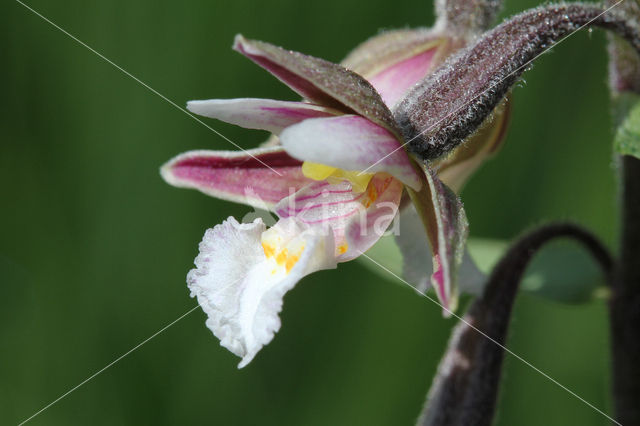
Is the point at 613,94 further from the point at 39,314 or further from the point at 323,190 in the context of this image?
the point at 39,314

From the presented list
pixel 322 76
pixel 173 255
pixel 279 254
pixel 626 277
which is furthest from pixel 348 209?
pixel 173 255

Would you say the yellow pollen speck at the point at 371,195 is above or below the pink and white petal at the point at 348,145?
below

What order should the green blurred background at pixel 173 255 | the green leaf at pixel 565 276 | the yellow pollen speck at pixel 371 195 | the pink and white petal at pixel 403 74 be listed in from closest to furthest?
the yellow pollen speck at pixel 371 195 → the pink and white petal at pixel 403 74 → the green leaf at pixel 565 276 → the green blurred background at pixel 173 255

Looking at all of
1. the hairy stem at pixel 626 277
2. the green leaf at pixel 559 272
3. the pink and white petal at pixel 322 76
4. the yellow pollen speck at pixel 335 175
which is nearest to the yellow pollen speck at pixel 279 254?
the yellow pollen speck at pixel 335 175

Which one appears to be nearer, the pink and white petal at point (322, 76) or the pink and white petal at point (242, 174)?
the pink and white petal at point (322, 76)

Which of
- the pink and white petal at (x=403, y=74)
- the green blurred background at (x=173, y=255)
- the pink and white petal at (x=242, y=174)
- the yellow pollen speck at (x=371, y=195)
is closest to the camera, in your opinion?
the yellow pollen speck at (x=371, y=195)

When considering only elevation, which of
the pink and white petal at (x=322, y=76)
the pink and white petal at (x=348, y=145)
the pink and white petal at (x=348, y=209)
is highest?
the pink and white petal at (x=322, y=76)

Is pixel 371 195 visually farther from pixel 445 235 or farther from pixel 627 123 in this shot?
pixel 627 123

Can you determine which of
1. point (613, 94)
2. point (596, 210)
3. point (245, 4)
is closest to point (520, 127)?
point (596, 210)

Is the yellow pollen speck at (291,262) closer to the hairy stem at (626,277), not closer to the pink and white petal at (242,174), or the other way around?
the pink and white petal at (242,174)
